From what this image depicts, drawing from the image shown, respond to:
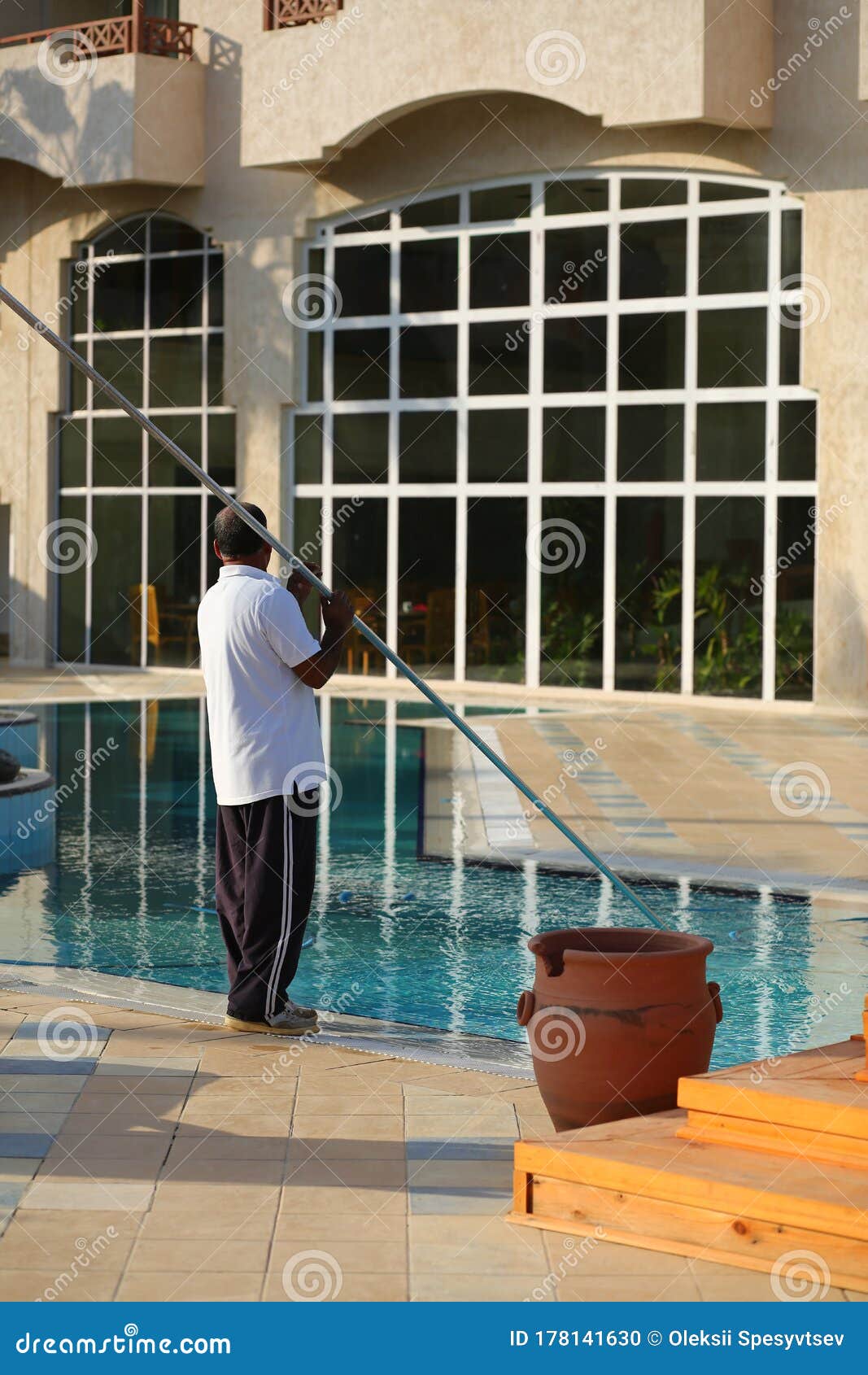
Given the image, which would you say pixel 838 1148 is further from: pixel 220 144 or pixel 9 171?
pixel 9 171

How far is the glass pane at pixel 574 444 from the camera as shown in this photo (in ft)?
69.4

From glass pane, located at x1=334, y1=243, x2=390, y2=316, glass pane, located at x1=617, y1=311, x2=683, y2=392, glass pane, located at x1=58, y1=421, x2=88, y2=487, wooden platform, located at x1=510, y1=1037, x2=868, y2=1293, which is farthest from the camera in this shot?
glass pane, located at x1=58, y1=421, x2=88, y2=487

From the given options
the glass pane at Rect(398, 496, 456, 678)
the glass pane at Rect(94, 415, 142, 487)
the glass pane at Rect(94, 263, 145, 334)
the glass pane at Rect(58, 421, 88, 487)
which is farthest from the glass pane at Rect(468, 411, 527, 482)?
the glass pane at Rect(58, 421, 88, 487)

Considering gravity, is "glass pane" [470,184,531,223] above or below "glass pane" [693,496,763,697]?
above

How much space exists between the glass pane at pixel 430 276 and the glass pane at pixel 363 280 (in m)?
0.26

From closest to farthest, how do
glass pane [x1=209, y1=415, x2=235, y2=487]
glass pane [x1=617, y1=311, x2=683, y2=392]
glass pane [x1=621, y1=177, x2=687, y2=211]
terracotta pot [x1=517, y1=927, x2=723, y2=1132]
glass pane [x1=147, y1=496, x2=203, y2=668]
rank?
terracotta pot [x1=517, y1=927, x2=723, y2=1132]
glass pane [x1=621, y1=177, x2=687, y2=211]
glass pane [x1=617, y1=311, x2=683, y2=392]
glass pane [x1=209, y1=415, x2=235, y2=487]
glass pane [x1=147, y1=496, x2=203, y2=668]

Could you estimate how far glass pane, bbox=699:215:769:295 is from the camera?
65.2ft

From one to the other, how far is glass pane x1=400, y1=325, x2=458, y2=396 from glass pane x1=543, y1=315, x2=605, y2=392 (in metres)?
1.40

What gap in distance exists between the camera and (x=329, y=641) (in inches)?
241

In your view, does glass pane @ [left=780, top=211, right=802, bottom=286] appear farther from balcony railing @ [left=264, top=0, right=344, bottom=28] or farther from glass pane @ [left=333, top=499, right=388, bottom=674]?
balcony railing @ [left=264, top=0, right=344, bottom=28]

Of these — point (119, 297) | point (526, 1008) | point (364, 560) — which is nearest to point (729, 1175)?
point (526, 1008)

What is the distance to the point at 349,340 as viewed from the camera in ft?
76.1

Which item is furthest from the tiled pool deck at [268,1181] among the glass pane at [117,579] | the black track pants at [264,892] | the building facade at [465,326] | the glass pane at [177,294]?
the glass pane at [117,579]

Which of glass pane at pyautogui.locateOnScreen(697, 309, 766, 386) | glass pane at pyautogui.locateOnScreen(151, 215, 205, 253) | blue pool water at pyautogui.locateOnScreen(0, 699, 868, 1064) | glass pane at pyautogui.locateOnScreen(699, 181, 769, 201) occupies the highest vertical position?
glass pane at pyautogui.locateOnScreen(151, 215, 205, 253)
